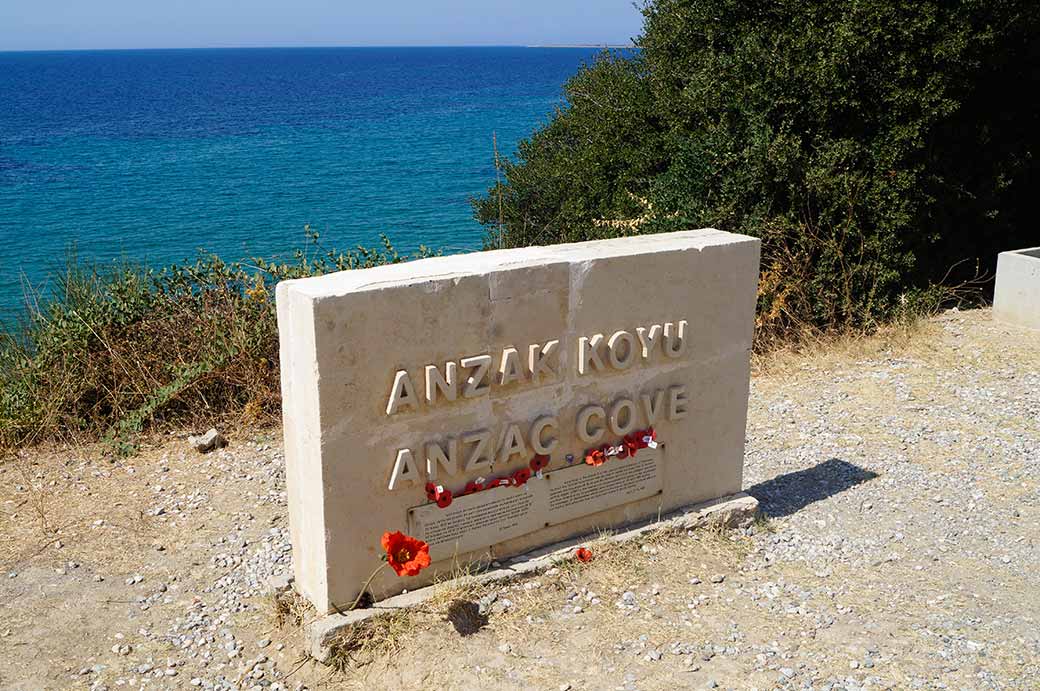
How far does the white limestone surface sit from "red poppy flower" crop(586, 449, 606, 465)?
286 inches

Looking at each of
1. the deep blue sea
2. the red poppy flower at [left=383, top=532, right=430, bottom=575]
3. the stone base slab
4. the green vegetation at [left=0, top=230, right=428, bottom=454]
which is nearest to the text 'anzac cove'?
the red poppy flower at [left=383, top=532, right=430, bottom=575]

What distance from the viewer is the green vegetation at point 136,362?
7652mm

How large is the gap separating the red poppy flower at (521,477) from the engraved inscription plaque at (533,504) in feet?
0.14

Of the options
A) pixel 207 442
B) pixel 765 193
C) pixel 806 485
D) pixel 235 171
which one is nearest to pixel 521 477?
pixel 806 485

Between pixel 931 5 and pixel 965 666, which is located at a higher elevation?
pixel 931 5

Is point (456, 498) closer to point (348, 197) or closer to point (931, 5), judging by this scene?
point (931, 5)

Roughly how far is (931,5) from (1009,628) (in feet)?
25.2

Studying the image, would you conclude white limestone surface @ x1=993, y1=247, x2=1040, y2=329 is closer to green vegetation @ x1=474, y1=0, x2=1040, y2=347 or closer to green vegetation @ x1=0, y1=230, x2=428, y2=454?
green vegetation @ x1=474, y1=0, x2=1040, y2=347

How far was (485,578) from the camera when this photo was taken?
519cm

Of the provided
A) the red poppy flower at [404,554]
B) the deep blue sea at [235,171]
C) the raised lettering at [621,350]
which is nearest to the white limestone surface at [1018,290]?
the deep blue sea at [235,171]

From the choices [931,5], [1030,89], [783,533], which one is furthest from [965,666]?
[1030,89]

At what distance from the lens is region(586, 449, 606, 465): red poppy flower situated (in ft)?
18.2

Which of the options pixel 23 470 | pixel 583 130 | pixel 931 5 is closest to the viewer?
pixel 23 470

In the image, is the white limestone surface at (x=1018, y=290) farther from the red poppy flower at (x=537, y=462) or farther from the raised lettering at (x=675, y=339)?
the red poppy flower at (x=537, y=462)
